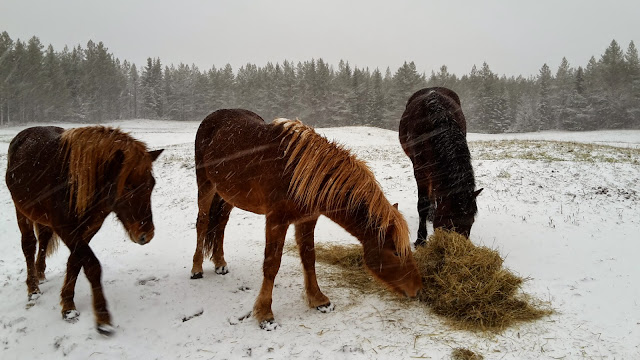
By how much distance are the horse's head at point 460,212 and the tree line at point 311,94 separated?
144 ft

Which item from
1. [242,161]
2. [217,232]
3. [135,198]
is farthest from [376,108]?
[135,198]

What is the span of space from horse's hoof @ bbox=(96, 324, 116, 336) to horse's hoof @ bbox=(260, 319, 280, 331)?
1.59 m

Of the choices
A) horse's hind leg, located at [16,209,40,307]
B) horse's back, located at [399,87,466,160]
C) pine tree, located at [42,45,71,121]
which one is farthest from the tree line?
horse's hind leg, located at [16,209,40,307]

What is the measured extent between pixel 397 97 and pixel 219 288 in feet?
153

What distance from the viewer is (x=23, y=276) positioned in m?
5.12

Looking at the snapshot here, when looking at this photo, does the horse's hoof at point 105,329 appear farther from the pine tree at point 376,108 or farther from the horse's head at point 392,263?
the pine tree at point 376,108

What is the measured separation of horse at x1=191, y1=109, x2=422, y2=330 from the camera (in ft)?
11.3

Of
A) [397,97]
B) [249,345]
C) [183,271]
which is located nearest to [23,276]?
[183,271]

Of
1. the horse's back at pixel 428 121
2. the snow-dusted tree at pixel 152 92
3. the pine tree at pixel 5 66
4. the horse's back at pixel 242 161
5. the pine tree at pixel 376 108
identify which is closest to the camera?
the horse's back at pixel 242 161

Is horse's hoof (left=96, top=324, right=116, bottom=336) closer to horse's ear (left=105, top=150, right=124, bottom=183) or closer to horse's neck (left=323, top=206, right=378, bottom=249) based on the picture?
horse's ear (left=105, top=150, right=124, bottom=183)

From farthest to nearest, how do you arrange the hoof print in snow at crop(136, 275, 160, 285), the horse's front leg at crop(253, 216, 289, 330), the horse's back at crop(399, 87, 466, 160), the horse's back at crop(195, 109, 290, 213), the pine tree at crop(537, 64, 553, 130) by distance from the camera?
1. the pine tree at crop(537, 64, 553, 130)
2. the horse's back at crop(399, 87, 466, 160)
3. the hoof print in snow at crop(136, 275, 160, 285)
4. the horse's back at crop(195, 109, 290, 213)
5. the horse's front leg at crop(253, 216, 289, 330)

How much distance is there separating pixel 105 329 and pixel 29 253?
2124mm

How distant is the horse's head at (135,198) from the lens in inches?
139

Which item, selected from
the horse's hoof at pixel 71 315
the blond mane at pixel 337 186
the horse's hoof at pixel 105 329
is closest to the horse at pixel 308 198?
the blond mane at pixel 337 186
